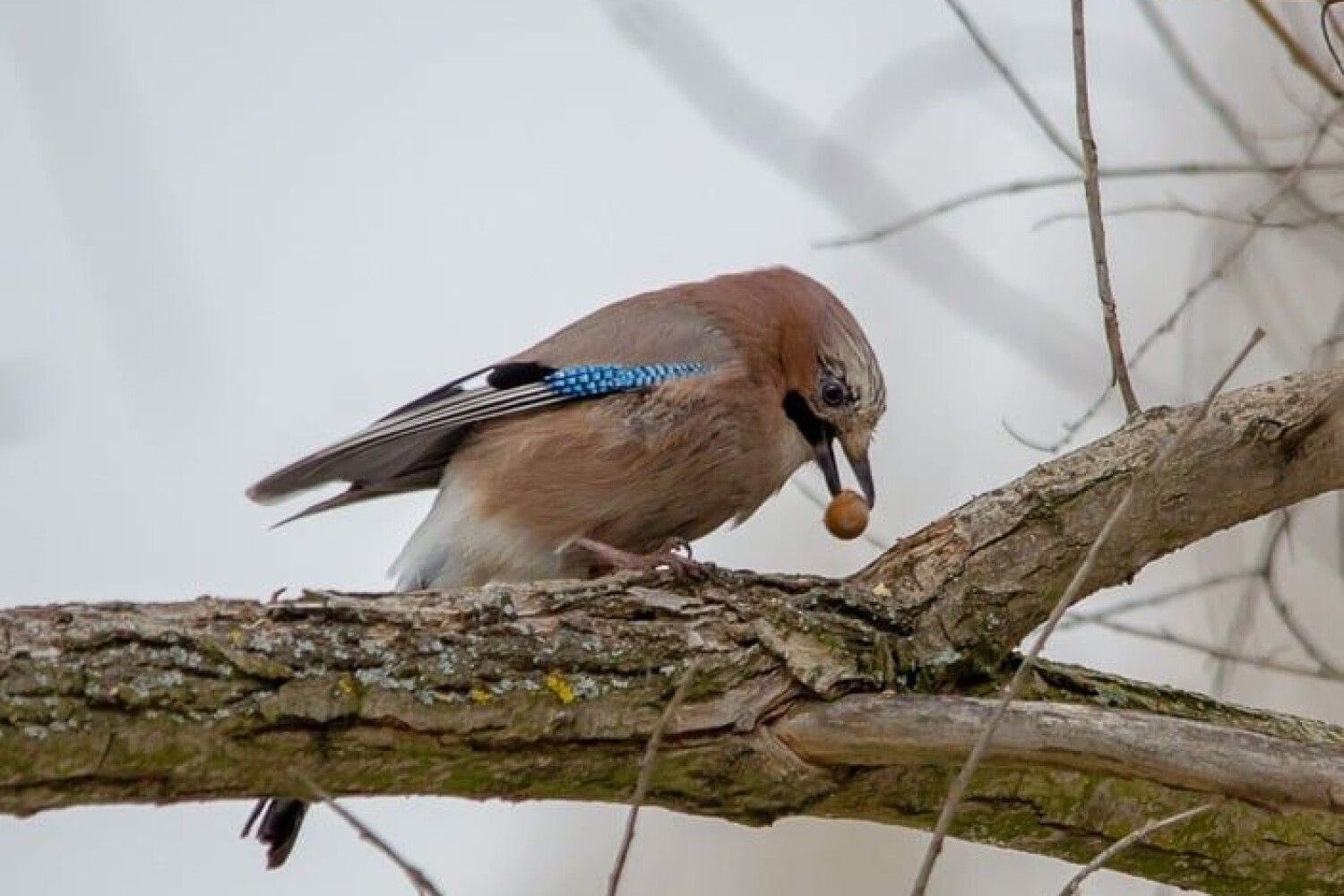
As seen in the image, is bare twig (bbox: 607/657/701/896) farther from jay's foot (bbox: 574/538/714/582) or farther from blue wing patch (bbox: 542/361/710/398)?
blue wing patch (bbox: 542/361/710/398)

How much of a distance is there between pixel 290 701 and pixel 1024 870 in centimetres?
460

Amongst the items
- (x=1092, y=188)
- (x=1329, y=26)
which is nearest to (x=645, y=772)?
(x=1092, y=188)

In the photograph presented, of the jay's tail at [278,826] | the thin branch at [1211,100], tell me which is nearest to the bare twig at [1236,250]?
the thin branch at [1211,100]

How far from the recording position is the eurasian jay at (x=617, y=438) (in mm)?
4777

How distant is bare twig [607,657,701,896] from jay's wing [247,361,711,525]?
166 centimetres

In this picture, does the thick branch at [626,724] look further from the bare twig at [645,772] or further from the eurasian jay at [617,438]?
the eurasian jay at [617,438]

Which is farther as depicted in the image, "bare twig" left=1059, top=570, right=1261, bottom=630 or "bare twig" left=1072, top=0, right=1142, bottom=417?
"bare twig" left=1059, top=570, right=1261, bottom=630

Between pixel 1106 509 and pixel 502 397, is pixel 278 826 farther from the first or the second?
pixel 1106 509

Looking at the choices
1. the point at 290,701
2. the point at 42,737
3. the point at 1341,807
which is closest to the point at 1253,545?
the point at 1341,807

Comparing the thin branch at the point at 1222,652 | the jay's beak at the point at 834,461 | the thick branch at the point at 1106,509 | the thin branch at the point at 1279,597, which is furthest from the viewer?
the jay's beak at the point at 834,461

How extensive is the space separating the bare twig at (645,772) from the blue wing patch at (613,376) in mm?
1612

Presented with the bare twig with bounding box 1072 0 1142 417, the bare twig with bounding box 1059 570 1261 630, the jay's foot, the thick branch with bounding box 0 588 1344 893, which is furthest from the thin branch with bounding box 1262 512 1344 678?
the jay's foot

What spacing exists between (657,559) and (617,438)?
2.25 feet

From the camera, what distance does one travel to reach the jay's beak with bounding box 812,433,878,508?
5.07 meters
